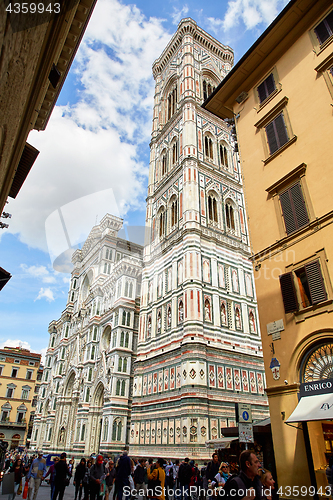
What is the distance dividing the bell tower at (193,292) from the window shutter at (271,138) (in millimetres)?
5736

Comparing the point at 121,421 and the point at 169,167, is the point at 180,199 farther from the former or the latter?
the point at 121,421

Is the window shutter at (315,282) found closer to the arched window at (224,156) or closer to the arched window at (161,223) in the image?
the arched window at (161,223)

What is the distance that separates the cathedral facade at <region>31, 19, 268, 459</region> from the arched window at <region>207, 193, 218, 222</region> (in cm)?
20

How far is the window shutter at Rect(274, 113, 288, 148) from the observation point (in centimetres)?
1112

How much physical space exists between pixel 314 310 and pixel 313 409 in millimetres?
2376

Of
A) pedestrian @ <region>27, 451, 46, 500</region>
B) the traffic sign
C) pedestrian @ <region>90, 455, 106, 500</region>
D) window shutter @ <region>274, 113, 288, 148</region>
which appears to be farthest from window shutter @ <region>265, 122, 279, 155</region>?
pedestrian @ <region>27, 451, 46, 500</region>

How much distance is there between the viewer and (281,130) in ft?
37.3

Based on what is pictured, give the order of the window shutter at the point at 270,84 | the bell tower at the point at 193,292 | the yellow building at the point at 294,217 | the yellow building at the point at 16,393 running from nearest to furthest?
the yellow building at the point at 294,217 → the window shutter at the point at 270,84 → the bell tower at the point at 193,292 → the yellow building at the point at 16,393

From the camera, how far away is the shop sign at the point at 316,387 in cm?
743

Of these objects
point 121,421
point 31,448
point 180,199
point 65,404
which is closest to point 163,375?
point 121,421

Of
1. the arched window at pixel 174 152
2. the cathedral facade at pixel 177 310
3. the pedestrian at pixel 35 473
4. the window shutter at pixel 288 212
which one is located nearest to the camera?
the window shutter at pixel 288 212

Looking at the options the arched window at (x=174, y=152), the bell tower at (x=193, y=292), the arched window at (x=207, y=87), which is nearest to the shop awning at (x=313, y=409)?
the bell tower at (x=193, y=292)

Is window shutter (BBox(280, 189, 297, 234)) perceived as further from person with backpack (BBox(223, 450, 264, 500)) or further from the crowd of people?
person with backpack (BBox(223, 450, 264, 500))

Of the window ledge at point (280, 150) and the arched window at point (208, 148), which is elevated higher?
the arched window at point (208, 148)
